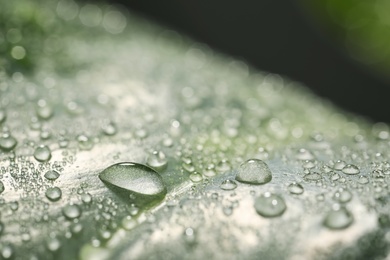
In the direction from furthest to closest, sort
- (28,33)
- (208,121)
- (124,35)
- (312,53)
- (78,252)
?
(312,53) < (124,35) < (28,33) < (208,121) < (78,252)

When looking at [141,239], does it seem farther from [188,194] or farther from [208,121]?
[208,121]

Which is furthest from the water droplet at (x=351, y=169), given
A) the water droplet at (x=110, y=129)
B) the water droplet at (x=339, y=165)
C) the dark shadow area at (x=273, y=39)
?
the dark shadow area at (x=273, y=39)

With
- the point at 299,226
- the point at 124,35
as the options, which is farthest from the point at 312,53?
the point at 299,226

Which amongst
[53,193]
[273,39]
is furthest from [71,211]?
[273,39]

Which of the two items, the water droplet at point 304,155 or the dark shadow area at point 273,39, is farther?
the dark shadow area at point 273,39

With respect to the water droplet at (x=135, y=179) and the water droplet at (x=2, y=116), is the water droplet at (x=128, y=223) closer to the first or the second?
the water droplet at (x=135, y=179)

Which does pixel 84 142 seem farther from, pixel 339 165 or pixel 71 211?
pixel 339 165

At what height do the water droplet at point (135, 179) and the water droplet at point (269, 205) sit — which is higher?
the water droplet at point (269, 205)
